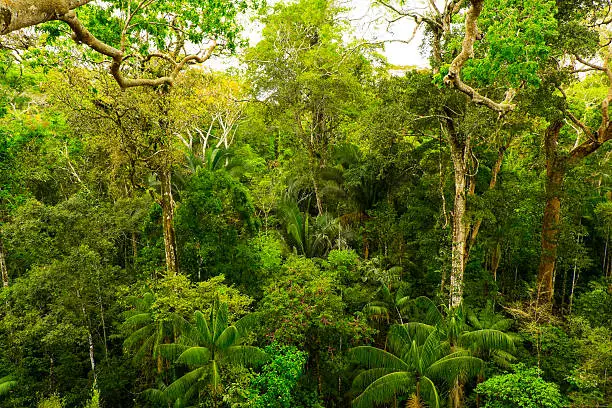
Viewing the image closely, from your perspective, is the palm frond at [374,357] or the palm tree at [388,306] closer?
the palm frond at [374,357]

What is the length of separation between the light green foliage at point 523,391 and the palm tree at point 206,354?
5.55 meters

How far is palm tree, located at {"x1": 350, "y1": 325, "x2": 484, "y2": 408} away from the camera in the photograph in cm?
957

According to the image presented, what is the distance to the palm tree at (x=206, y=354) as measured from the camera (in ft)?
29.9

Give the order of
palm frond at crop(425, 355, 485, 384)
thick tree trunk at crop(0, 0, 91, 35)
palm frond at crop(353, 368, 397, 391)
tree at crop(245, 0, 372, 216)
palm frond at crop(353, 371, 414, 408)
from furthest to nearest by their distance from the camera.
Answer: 1. tree at crop(245, 0, 372, 216)
2. palm frond at crop(353, 368, 397, 391)
3. palm frond at crop(353, 371, 414, 408)
4. palm frond at crop(425, 355, 485, 384)
5. thick tree trunk at crop(0, 0, 91, 35)

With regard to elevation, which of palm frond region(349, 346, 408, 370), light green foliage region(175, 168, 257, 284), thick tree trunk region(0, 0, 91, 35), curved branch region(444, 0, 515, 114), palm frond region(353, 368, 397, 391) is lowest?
palm frond region(353, 368, 397, 391)

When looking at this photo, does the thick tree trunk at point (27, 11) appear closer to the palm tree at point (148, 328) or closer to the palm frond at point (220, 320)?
the palm frond at point (220, 320)

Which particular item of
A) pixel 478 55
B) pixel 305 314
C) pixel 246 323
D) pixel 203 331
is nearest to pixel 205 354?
pixel 203 331

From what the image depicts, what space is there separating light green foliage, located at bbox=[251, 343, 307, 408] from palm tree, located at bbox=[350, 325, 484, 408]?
1.86m

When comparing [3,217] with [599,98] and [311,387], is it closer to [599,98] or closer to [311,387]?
[311,387]

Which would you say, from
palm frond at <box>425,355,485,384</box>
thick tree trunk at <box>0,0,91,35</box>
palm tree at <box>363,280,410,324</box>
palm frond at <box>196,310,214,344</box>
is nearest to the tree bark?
palm tree at <box>363,280,410,324</box>

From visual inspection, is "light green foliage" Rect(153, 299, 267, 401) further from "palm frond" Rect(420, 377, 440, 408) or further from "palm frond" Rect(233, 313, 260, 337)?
"palm frond" Rect(420, 377, 440, 408)

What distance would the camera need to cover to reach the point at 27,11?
2855 mm

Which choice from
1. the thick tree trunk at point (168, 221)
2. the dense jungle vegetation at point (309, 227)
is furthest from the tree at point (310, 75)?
the thick tree trunk at point (168, 221)

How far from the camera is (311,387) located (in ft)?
35.8
